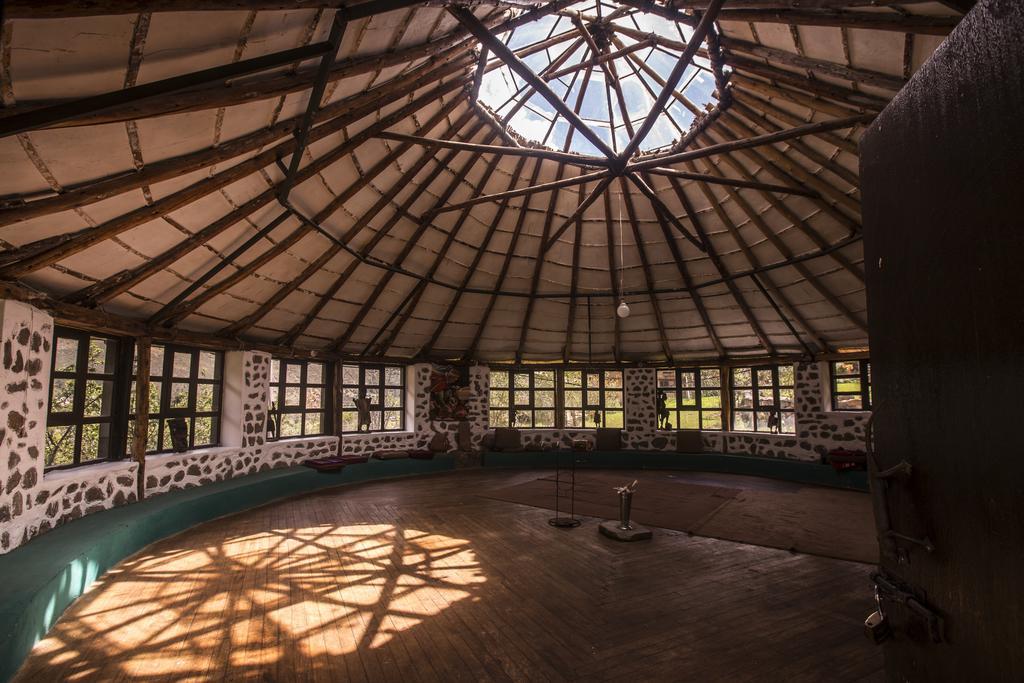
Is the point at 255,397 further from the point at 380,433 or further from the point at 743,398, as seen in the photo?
the point at 743,398

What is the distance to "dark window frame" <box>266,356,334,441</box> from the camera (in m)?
10.3

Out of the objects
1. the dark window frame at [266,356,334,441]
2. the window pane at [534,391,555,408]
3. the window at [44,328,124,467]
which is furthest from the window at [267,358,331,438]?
the window pane at [534,391,555,408]

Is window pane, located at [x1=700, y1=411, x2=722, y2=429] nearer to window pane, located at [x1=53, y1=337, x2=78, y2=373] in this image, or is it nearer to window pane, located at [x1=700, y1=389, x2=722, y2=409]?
window pane, located at [x1=700, y1=389, x2=722, y2=409]

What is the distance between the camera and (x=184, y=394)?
338 inches

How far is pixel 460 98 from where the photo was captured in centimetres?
708

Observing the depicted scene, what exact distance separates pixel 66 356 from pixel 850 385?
13.3 m

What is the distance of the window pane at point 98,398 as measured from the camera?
22.3 ft

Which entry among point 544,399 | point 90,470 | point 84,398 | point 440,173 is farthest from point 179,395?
point 544,399

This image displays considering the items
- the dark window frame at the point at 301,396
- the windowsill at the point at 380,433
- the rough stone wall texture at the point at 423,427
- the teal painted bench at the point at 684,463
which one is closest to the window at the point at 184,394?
the dark window frame at the point at 301,396

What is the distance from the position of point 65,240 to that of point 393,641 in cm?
475

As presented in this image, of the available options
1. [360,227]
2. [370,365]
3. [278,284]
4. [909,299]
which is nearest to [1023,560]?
[909,299]

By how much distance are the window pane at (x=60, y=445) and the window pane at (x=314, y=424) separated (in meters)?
4.47

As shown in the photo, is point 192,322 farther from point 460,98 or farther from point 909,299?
point 909,299

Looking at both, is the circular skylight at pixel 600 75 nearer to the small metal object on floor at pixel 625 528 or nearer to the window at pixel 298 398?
the small metal object on floor at pixel 625 528
